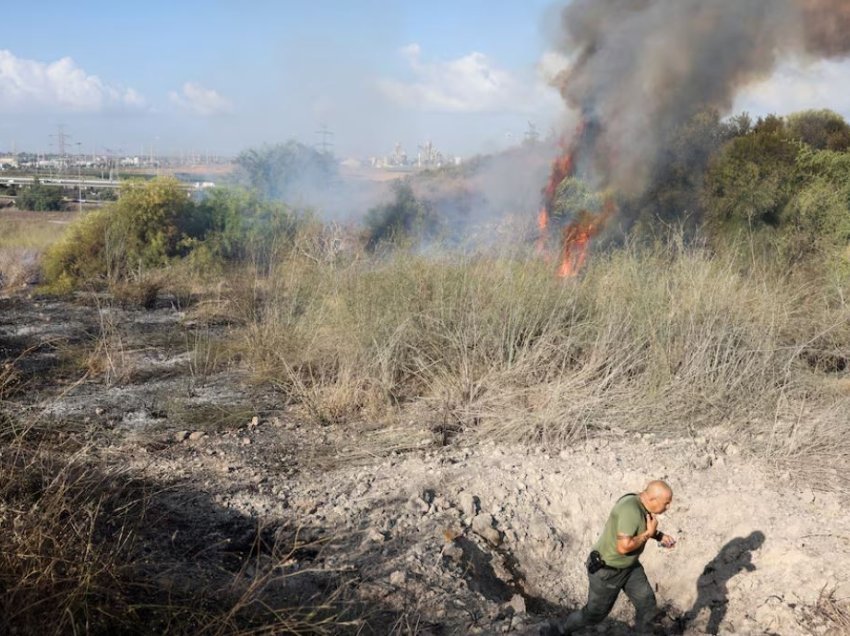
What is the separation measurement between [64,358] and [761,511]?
7106mm

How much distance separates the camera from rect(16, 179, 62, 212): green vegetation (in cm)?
3059

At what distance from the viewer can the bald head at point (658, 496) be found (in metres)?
3.55

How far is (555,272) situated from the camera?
7.53 metres

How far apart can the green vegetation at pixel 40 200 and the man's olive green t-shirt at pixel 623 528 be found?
3171 centimetres

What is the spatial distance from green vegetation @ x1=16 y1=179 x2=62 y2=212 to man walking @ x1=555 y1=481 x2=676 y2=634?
104 feet

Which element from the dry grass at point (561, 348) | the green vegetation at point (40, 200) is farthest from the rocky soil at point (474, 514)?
the green vegetation at point (40, 200)

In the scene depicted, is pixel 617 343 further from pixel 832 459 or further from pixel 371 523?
pixel 371 523

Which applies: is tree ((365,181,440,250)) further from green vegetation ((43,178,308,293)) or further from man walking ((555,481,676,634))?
man walking ((555,481,676,634))

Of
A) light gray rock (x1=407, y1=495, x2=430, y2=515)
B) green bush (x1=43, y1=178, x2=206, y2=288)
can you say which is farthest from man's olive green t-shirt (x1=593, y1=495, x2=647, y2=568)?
green bush (x1=43, y1=178, x2=206, y2=288)

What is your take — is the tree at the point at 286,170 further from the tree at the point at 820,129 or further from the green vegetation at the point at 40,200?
the green vegetation at the point at 40,200

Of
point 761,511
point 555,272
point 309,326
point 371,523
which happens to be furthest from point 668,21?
point 371,523

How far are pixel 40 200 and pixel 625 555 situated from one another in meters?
32.8

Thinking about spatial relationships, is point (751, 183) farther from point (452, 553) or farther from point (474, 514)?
point (452, 553)

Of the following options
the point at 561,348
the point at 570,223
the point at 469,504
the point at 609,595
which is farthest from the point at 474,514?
the point at 570,223
